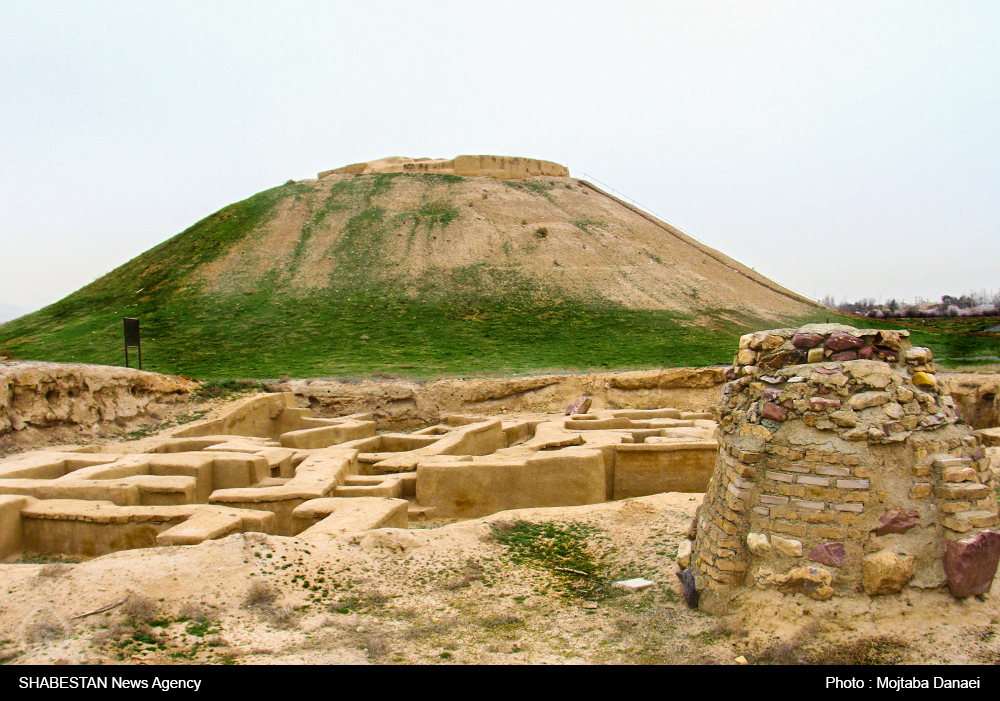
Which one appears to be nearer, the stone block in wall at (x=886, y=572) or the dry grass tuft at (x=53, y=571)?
the stone block in wall at (x=886, y=572)

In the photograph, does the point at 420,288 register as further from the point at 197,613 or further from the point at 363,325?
the point at 197,613

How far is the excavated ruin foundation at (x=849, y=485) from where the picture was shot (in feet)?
14.5

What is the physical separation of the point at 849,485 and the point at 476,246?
33.9 m

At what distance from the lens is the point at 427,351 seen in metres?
25.5

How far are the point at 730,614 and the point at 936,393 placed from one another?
2253mm

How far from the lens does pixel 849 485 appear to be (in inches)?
177

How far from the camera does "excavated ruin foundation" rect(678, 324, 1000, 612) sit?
4.43 meters

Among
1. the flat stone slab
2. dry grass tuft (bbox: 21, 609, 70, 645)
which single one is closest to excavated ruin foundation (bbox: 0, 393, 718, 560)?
dry grass tuft (bbox: 21, 609, 70, 645)

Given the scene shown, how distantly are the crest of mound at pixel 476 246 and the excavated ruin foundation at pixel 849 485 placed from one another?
2818cm

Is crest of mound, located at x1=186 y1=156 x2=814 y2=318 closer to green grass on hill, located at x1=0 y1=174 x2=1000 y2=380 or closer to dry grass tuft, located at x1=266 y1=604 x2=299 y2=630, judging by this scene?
green grass on hill, located at x1=0 y1=174 x2=1000 y2=380

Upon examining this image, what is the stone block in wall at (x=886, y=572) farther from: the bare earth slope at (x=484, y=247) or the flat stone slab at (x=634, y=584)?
the bare earth slope at (x=484, y=247)

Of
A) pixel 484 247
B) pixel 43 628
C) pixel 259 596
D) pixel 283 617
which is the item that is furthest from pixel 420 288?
pixel 43 628

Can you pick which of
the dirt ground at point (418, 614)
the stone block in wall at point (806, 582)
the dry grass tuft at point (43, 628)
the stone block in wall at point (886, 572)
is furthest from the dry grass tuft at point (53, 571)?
the stone block in wall at point (886, 572)

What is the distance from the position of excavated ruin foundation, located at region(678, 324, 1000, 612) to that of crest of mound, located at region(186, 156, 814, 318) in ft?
92.4
